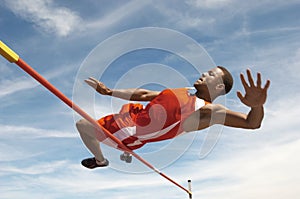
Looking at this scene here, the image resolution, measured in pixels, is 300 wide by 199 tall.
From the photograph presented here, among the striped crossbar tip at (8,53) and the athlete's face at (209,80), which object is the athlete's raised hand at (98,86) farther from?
the striped crossbar tip at (8,53)

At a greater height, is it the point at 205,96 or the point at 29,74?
the point at 205,96

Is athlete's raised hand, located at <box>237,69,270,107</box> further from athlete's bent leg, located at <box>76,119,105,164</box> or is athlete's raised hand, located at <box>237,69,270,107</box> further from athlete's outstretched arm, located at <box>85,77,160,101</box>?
athlete's bent leg, located at <box>76,119,105,164</box>

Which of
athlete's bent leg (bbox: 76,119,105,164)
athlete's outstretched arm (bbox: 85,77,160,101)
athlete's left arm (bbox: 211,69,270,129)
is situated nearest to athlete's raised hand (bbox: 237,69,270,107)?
athlete's left arm (bbox: 211,69,270,129)

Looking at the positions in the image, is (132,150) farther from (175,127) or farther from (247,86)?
(247,86)

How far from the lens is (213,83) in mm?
5211

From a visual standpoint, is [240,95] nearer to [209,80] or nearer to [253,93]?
[253,93]

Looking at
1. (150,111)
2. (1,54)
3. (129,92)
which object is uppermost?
(129,92)

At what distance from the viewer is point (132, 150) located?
18.3ft

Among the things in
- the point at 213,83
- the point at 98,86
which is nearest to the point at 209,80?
the point at 213,83

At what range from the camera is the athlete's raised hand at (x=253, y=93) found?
4086 mm

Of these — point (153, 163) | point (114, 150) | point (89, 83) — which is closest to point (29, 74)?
point (89, 83)

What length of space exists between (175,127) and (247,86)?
1272mm

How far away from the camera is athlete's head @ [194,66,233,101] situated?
17.1 ft

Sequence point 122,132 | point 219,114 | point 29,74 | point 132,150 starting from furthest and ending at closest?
point 132,150
point 122,132
point 219,114
point 29,74
